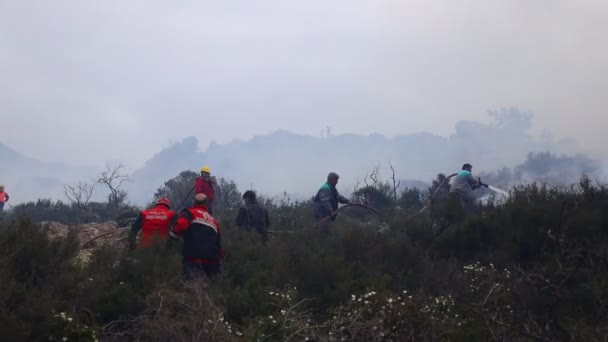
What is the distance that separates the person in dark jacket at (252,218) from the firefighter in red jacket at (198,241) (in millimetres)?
2786

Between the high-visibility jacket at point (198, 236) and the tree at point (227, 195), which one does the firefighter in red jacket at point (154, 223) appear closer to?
the high-visibility jacket at point (198, 236)

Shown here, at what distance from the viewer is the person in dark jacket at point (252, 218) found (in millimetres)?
12188

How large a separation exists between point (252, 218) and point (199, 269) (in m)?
3.24

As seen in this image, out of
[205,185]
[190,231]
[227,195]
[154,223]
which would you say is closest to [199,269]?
[190,231]

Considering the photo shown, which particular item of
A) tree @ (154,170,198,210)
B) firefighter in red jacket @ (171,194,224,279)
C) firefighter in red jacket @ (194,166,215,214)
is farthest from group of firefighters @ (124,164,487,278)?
tree @ (154,170,198,210)

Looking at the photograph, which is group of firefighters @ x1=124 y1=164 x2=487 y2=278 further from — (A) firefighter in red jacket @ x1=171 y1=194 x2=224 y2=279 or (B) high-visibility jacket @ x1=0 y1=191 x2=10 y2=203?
(B) high-visibility jacket @ x1=0 y1=191 x2=10 y2=203

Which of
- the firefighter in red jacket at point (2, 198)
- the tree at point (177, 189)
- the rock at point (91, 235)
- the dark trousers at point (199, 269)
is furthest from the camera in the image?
the tree at point (177, 189)

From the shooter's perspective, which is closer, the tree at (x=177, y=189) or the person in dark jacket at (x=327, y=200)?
the person in dark jacket at (x=327, y=200)

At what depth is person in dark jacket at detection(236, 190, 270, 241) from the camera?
40.0 feet

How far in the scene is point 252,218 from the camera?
12266 millimetres

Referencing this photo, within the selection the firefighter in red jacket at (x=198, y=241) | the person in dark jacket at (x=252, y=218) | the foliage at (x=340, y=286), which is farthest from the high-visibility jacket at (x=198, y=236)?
the person in dark jacket at (x=252, y=218)

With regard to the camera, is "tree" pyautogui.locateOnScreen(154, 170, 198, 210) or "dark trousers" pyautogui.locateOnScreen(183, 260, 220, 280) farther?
"tree" pyautogui.locateOnScreen(154, 170, 198, 210)

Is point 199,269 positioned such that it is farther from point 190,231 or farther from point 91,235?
point 91,235

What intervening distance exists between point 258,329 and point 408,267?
349 cm
